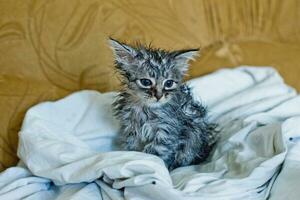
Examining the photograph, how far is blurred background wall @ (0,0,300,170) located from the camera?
1.47 metres

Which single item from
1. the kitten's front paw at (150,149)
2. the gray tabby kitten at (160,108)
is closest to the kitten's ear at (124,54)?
the gray tabby kitten at (160,108)

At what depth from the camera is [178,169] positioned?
1.35m

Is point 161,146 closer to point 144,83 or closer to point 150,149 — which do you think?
point 150,149

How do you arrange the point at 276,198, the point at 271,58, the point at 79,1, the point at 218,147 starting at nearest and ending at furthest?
the point at 276,198 → the point at 218,147 → the point at 79,1 → the point at 271,58

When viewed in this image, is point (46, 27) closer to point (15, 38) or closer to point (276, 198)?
point (15, 38)

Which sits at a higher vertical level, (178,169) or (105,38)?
(105,38)

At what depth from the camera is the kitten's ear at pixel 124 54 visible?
127cm

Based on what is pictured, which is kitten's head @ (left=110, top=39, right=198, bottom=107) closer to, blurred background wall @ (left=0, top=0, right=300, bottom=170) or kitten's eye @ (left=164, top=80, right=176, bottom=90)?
kitten's eye @ (left=164, top=80, right=176, bottom=90)

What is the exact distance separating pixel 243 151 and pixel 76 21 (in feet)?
1.94

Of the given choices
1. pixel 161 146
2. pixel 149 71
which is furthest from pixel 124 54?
pixel 161 146

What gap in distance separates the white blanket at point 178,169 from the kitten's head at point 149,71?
0.14 metres

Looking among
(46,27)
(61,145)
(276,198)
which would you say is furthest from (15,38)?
(276,198)

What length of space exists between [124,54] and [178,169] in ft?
1.05

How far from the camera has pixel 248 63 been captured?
163 centimetres
